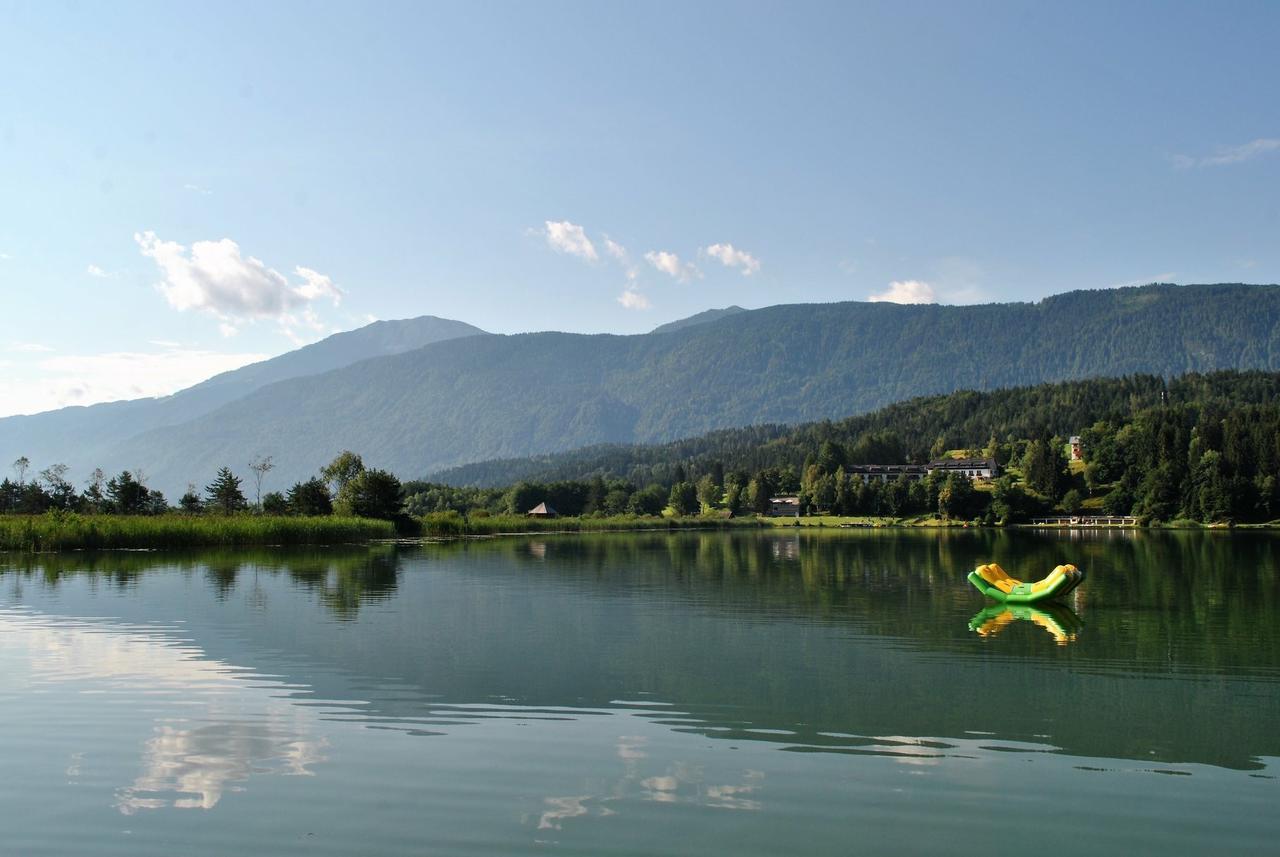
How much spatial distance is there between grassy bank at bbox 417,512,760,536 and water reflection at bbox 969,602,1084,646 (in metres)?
79.3

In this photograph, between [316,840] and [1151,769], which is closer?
[316,840]

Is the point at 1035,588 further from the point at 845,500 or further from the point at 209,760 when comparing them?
the point at 845,500

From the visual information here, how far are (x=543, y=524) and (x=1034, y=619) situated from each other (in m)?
111

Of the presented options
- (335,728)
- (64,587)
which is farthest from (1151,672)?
(64,587)

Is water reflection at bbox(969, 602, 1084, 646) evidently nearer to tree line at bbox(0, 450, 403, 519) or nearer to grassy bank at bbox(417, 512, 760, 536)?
tree line at bbox(0, 450, 403, 519)

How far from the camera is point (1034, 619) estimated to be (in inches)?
1227

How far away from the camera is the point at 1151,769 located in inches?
528

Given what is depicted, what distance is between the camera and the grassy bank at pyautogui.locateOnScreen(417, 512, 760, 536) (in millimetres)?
109838

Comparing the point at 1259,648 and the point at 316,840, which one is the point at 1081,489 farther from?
the point at 316,840

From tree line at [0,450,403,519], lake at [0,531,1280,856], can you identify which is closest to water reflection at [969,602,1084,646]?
lake at [0,531,1280,856]

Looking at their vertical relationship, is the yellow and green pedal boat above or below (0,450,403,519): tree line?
below

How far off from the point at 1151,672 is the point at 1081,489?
171m

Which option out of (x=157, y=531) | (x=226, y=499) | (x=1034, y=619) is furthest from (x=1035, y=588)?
(x=226, y=499)

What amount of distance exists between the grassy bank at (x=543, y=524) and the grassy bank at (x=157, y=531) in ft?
82.2
